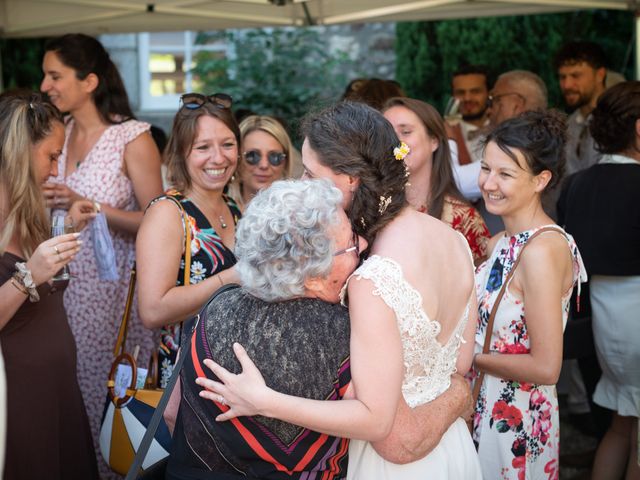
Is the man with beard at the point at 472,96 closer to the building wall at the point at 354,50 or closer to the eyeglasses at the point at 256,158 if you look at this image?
the eyeglasses at the point at 256,158

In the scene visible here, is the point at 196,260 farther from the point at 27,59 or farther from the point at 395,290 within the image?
the point at 27,59

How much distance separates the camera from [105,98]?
12.9 feet

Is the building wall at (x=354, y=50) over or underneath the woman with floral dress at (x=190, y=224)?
over

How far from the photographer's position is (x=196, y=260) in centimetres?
299

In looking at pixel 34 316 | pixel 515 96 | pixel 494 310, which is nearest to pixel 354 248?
pixel 494 310

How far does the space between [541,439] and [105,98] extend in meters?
2.62

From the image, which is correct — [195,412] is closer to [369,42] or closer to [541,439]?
[541,439]

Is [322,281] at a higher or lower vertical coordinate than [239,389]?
higher

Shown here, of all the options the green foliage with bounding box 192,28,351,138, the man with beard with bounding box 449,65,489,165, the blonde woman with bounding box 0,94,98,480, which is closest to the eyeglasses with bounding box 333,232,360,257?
the blonde woman with bounding box 0,94,98,480

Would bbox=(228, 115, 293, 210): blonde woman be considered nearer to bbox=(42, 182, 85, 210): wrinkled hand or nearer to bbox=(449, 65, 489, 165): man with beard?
bbox=(42, 182, 85, 210): wrinkled hand

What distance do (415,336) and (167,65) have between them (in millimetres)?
8777

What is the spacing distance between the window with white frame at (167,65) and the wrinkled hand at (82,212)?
675cm

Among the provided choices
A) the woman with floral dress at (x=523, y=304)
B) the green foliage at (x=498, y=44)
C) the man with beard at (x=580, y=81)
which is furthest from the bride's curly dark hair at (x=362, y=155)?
the green foliage at (x=498, y=44)

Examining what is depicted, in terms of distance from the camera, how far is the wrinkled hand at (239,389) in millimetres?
1746
